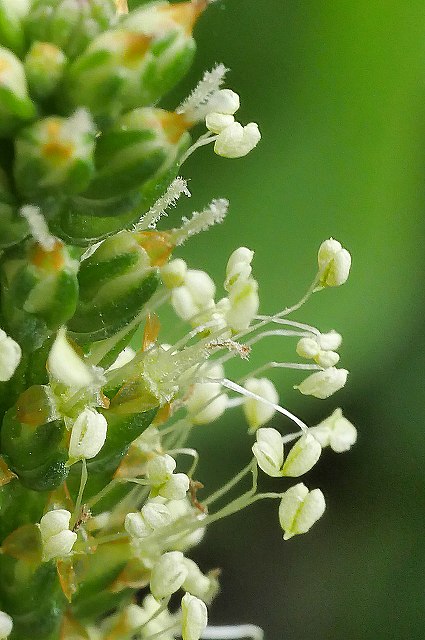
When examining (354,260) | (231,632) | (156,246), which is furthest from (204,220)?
(354,260)

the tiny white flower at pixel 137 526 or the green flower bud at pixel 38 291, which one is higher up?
the green flower bud at pixel 38 291

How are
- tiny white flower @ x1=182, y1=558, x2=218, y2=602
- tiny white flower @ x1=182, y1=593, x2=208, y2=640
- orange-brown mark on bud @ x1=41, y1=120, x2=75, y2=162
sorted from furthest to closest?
tiny white flower @ x1=182, y1=558, x2=218, y2=602 → tiny white flower @ x1=182, y1=593, x2=208, y2=640 → orange-brown mark on bud @ x1=41, y1=120, x2=75, y2=162

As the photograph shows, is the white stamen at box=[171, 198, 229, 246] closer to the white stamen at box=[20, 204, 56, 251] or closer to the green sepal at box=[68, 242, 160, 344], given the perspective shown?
the green sepal at box=[68, 242, 160, 344]

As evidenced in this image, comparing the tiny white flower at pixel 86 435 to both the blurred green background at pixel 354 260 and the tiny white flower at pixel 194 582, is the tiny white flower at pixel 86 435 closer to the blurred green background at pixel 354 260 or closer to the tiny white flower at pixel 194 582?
the tiny white flower at pixel 194 582

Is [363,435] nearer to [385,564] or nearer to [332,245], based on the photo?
[385,564]

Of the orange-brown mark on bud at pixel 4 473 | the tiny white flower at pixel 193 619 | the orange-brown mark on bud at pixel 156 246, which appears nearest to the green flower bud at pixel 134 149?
the orange-brown mark on bud at pixel 156 246

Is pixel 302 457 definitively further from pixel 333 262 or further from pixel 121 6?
pixel 121 6

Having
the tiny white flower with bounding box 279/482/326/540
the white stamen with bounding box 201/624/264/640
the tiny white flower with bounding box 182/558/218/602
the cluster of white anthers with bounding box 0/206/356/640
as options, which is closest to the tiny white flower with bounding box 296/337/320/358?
the cluster of white anthers with bounding box 0/206/356/640

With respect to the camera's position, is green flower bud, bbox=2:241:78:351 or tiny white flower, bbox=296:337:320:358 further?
tiny white flower, bbox=296:337:320:358

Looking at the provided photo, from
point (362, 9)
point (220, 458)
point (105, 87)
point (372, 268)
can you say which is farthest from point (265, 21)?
point (105, 87)
